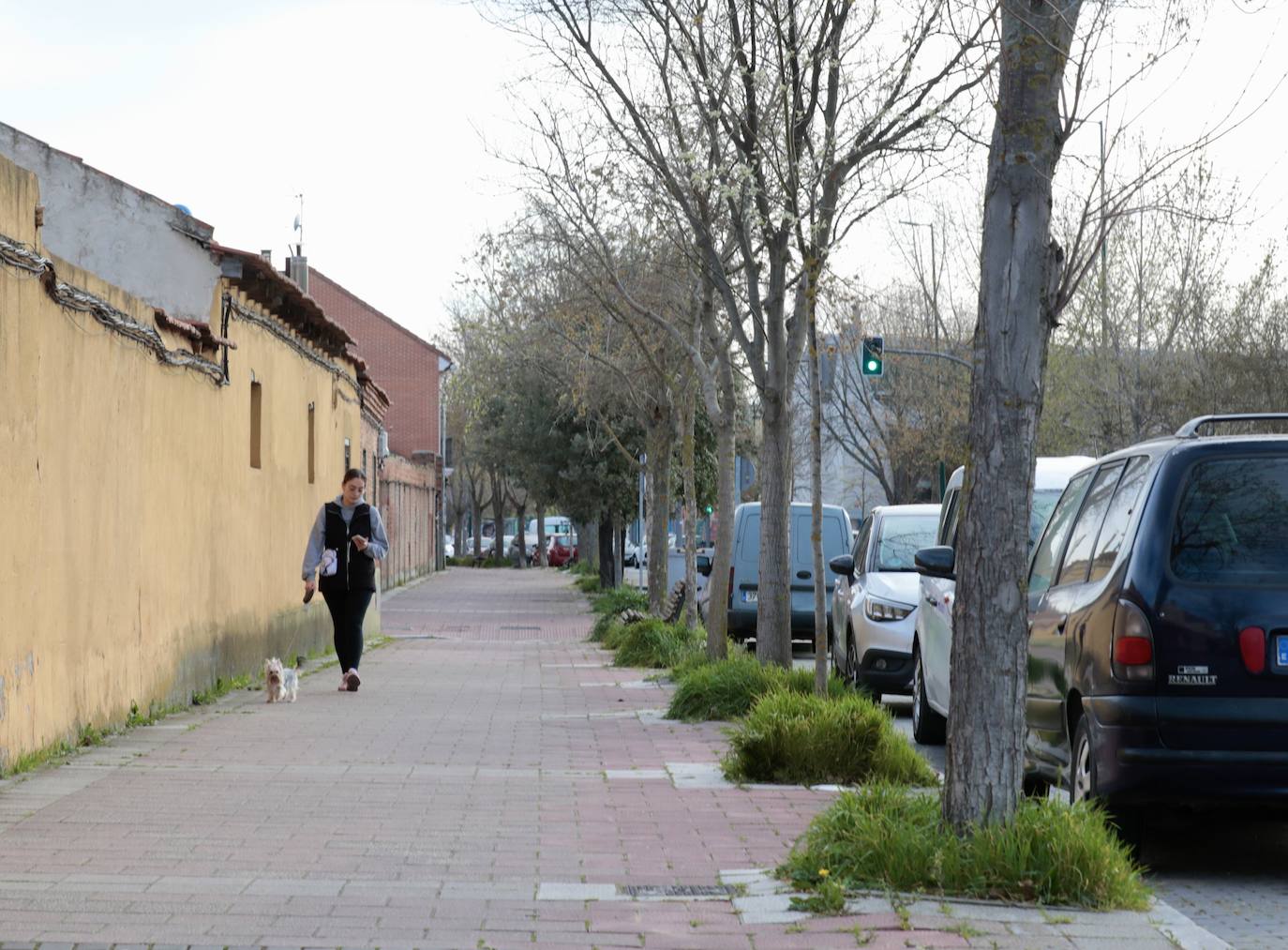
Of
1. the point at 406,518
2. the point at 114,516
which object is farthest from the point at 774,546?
the point at 406,518

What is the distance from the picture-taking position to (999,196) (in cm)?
624

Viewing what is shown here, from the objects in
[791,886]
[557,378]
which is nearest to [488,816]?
[791,886]

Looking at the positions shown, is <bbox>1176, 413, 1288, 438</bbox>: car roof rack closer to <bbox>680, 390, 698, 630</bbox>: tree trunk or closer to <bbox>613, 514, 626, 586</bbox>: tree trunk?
<bbox>680, 390, 698, 630</bbox>: tree trunk

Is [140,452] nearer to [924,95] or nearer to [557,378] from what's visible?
[924,95]

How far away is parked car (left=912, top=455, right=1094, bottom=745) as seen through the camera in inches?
424

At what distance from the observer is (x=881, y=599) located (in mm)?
13641

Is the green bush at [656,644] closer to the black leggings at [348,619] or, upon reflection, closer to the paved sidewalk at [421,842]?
the black leggings at [348,619]

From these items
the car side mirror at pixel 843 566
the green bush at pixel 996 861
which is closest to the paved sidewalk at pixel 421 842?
the green bush at pixel 996 861

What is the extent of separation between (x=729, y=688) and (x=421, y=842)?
5413mm

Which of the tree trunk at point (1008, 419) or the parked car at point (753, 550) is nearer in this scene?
the tree trunk at point (1008, 419)

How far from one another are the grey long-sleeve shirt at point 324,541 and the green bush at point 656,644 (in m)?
4.38

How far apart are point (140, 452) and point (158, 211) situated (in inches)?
136

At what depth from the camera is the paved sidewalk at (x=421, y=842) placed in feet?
18.0

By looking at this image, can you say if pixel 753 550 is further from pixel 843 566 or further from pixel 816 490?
pixel 816 490
